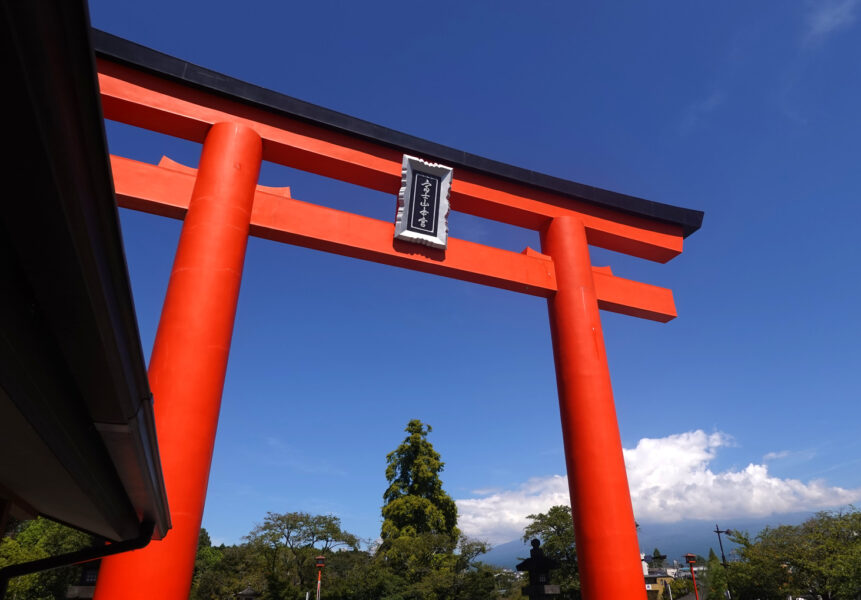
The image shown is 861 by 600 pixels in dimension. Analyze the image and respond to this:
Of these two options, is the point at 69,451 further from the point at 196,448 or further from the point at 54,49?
the point at 196,448

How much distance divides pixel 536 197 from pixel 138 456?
811cm

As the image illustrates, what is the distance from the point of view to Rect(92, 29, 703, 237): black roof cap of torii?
6922mm

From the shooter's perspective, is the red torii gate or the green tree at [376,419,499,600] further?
the green tree at [376,419,499,600]

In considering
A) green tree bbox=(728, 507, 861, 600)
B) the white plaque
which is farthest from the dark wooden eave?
green tree bbox=(728, 507, 861, 600)

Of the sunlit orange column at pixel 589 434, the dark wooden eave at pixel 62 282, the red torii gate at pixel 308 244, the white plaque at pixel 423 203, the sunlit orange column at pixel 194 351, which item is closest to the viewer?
the dark wooden eave at pixel 62 282

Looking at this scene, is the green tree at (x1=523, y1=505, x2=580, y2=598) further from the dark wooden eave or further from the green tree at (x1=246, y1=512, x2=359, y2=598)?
the dark wooden eave

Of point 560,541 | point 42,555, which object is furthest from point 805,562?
point 42,555

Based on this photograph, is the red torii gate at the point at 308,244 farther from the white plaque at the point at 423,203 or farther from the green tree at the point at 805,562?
the green tree at the point at 805,562

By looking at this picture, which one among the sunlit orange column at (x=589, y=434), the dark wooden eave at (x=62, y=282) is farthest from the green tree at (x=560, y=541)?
the dark wooden eave at (x=62, y=282)

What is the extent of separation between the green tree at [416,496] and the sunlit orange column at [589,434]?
17.1 metres

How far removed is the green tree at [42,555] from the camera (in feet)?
66.7

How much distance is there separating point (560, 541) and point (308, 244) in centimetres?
2652

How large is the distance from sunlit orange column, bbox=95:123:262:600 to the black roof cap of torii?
2.20 feet

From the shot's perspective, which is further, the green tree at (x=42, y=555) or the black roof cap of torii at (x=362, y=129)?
the green tree at (x=42, y=555)
